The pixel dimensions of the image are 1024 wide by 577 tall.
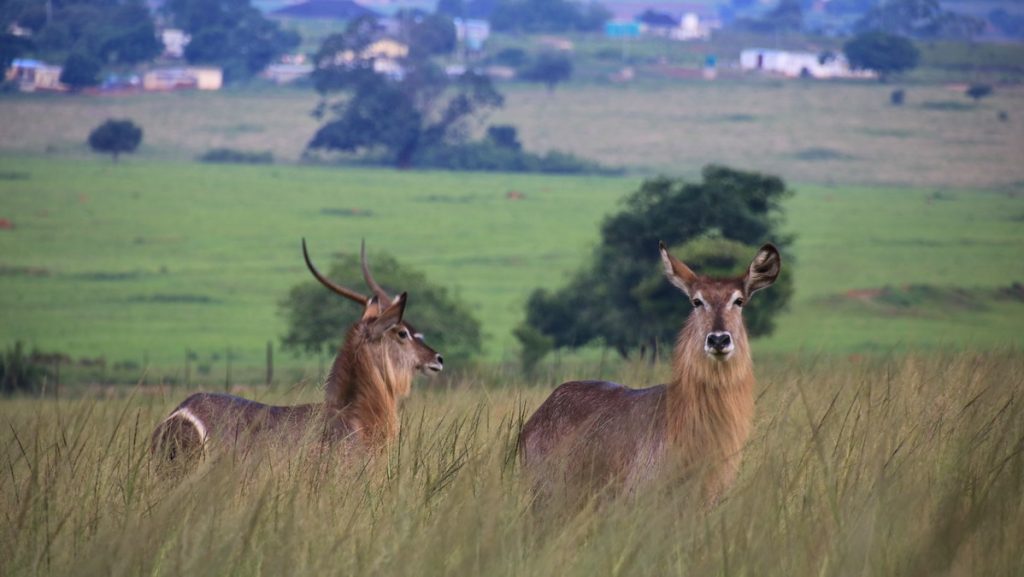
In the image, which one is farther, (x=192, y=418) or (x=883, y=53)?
(x=883, y=53)

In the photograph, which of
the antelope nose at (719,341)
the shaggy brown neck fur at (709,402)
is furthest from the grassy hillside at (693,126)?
the antelope nose at (719,341)

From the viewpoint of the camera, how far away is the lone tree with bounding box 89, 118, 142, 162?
124m

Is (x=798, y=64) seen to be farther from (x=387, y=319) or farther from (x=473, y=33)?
(x=387, y=319)

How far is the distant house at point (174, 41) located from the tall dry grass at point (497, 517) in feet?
498

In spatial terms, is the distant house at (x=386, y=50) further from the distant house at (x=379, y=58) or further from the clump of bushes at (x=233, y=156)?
the clump of bushes at (x=233, y=156)

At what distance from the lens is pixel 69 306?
69188 mm

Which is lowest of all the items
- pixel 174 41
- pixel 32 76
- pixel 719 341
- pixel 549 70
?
pixel 32 76

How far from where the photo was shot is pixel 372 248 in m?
87.3

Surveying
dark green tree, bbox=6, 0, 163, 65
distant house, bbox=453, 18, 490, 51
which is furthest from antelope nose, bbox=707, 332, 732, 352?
distant house, bbox=453, 18, 490, 51

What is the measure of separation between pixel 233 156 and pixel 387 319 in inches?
4820

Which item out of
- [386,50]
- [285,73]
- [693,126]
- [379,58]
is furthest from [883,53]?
[285,73]

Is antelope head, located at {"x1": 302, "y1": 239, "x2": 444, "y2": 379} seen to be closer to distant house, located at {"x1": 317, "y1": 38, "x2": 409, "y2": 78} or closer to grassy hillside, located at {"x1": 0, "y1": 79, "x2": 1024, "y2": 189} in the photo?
grassy hillside, located at {"x1": 0, "y1": 79, "x2": 1024, "y2": 189}

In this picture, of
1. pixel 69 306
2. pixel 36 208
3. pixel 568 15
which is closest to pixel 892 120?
pixel 568 15

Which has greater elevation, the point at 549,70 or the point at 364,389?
the point at 364,389
